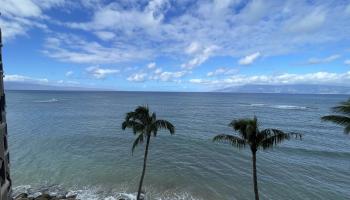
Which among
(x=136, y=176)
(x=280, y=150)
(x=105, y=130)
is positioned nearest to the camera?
(x=136, y=176)

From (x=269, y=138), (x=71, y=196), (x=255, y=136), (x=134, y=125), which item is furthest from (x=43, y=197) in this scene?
(x=269, y=138)

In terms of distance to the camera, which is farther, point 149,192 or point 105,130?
point 105,130

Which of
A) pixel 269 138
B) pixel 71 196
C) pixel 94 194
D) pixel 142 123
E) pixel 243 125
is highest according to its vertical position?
pixel 243 125

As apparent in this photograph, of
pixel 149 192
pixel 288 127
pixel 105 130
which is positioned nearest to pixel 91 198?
pixel 149 192

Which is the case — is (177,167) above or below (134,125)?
below

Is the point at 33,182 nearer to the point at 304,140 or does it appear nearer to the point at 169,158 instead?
the point at 169,158

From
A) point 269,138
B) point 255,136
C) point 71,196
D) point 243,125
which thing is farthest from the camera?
point 71,196

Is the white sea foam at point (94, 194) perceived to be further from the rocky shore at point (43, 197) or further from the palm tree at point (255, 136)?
the palm tree at point (255, 136)

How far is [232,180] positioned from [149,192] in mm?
11681

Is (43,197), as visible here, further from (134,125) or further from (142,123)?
(142,123)

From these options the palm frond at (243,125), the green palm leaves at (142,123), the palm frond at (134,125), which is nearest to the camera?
the palm frond at (243,125)

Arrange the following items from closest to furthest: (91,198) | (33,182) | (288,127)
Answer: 1. (91,198)
2. (33,182)
3. (288,127)

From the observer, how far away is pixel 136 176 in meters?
36.5

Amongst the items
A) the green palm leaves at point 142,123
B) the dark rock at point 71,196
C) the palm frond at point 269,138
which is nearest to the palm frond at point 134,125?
the green palm leaves at point 142,123
